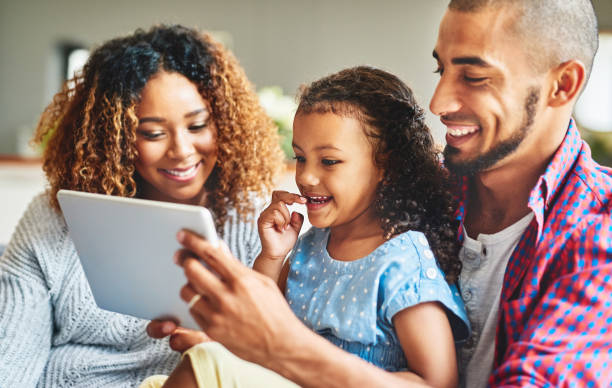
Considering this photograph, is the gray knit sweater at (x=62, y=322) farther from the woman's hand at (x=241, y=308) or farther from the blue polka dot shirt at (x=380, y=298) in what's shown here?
the woman's hand at (x=241, y=308)

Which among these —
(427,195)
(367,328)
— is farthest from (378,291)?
(427,195)

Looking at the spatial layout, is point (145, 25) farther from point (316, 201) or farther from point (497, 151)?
point (497, 151)

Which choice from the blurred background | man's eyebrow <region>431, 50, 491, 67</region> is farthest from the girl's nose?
the blurred background

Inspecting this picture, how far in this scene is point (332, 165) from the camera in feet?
2.75

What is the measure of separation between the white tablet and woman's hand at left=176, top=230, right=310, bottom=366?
0.04 m

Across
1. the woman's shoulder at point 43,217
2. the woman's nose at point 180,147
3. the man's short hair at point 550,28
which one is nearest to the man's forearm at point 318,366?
the man's short hair at point 550,28

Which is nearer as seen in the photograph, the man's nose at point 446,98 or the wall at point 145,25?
the man's nose at point 446,98

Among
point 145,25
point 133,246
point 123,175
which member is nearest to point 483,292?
point 133,246

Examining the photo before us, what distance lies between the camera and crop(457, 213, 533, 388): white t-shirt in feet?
2.75

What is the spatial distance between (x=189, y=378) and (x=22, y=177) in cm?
290

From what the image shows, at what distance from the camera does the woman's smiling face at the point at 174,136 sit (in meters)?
1.14

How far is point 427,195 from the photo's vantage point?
0.88 metres

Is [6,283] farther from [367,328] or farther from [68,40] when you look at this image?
[68,40]

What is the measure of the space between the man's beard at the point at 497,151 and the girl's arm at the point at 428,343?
20cm
